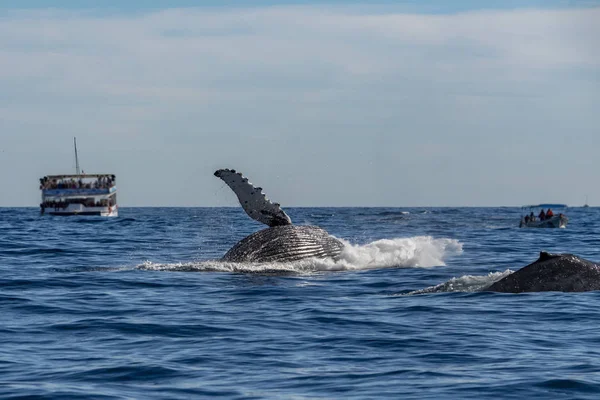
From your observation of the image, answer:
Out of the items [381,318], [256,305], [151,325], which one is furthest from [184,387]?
[256,305]

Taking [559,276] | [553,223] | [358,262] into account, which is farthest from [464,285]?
[553,223]

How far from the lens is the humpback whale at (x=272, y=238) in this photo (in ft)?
58.9

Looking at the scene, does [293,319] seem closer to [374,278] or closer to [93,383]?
[93,383]

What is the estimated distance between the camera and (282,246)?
18.9 meters

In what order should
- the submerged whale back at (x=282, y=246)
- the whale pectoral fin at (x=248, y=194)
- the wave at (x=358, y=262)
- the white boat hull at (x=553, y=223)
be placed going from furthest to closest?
the white boat hull at (x=553, y=223) → the submerged whale back at (x=282, y=246) → the wave at (x=358, y=262) → the whale pectoral fin at (x=248, y=194)

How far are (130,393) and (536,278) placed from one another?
7597mm

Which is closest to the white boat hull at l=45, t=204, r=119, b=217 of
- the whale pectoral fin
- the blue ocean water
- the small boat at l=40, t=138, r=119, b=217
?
the small boat at l=40, t=138, r=119, b=217

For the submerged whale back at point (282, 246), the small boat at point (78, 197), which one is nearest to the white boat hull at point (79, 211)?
the small boat at point (78, 197)

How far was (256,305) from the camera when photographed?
14000mm

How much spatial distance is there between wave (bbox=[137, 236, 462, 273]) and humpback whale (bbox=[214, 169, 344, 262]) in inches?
7.3

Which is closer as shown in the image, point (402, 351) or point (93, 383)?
point (93, 383)

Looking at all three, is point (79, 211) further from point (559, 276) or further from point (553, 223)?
point (559, 276)

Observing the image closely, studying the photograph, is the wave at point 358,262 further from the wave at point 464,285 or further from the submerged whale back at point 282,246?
the wave at point 464,285

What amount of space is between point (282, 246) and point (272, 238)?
252 mm
